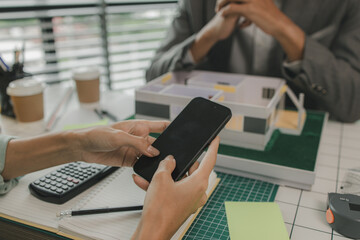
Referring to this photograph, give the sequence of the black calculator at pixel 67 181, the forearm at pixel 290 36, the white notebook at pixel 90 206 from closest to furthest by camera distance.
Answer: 1. the white notebook at pixel 90 206
2. the black calculator at pixel 67 181
3. the forearm at pixel 290 36

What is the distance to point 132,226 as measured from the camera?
0.69 meters

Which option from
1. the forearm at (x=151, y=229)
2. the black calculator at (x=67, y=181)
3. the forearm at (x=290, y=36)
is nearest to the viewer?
the forearm at (x=151, y=229)

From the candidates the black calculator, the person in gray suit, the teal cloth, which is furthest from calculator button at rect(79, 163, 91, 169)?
the person in gray suit

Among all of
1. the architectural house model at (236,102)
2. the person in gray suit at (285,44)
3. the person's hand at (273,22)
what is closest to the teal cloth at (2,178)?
the architectural house model at (236,102)

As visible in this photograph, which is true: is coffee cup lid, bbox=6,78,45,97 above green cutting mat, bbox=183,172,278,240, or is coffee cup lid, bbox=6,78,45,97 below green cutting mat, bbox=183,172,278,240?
above

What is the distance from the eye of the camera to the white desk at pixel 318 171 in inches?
28.4

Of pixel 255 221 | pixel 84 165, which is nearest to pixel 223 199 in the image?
pixel 255 221

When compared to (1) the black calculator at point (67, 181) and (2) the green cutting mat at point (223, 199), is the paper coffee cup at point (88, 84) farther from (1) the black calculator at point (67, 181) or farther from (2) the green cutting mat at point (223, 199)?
(2) the green cutting mat at point (223, 199)

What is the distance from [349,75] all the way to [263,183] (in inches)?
25.7

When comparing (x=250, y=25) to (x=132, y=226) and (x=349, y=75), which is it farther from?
(x=132, y=226)

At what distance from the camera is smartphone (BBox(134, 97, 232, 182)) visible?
2.32 feet

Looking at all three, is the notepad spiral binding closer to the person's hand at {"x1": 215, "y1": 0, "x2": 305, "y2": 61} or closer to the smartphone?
the smartphone

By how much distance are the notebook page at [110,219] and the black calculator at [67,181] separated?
0.15 feet

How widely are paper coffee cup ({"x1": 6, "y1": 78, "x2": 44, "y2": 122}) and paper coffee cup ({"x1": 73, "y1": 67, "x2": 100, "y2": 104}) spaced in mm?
164
